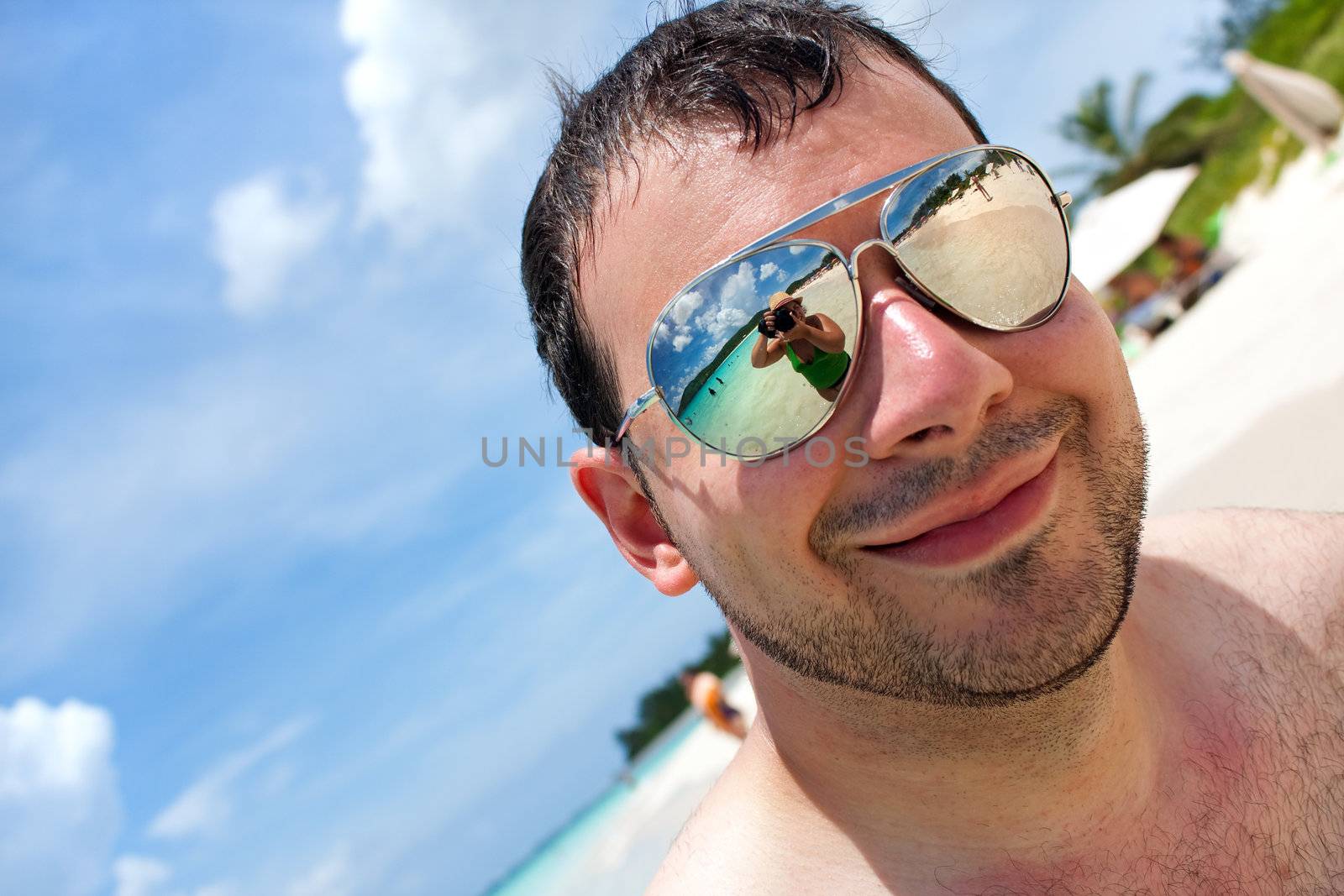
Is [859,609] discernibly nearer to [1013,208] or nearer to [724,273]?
[724,273]

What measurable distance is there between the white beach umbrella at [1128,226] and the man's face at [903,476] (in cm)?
1242

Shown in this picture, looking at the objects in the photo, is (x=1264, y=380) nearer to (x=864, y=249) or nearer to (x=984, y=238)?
(x=984, y=238)

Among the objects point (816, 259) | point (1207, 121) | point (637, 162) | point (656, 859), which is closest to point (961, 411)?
point (816, 259)

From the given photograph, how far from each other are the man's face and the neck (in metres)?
0.12

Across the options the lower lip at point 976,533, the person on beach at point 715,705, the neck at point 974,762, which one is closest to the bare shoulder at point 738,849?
the neck at point 974,762

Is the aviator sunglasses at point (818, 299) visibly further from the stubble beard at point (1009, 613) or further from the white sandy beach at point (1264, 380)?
the white sandy beach at point (1264, 380)

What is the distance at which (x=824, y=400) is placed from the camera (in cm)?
169

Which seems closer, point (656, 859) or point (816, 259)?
point (816, 259)

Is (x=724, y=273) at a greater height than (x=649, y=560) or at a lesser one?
greater

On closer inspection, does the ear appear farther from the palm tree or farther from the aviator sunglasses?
the palm tree

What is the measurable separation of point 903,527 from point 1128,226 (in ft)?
45.2

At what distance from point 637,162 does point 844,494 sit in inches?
33.8

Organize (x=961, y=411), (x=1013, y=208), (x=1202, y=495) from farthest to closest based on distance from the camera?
(x=1202, y=495) < (x=1013, y=208) < (x=961, y=411)

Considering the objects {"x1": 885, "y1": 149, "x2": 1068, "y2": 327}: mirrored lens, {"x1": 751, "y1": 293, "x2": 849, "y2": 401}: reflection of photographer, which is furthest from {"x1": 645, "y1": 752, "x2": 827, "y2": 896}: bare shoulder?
{"x1": 885, "y1": 149, "x2": 1068, "y2": 327}: mirrored lens
